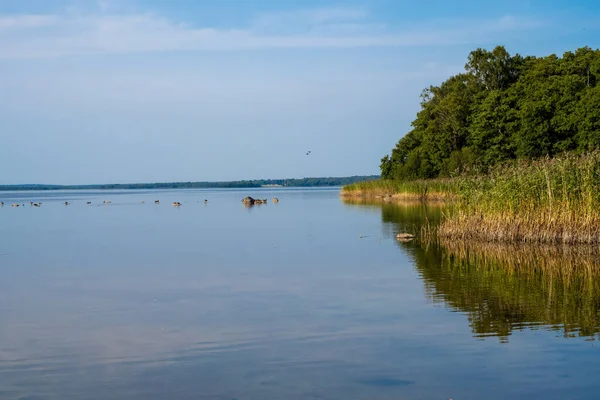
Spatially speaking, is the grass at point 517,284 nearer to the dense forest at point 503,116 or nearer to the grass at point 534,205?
the grass at point 534,205

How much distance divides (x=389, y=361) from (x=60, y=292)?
32.0ft

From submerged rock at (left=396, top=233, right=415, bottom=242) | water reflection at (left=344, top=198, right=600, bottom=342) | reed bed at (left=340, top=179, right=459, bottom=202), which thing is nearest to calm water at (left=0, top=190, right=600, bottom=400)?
water reflection at (left=344, top=198, right=600, bottom=342)

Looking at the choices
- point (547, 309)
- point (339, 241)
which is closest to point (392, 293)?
point (547, 309)

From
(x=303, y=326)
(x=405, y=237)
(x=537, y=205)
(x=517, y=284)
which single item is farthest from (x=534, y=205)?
(x=303, y=326)

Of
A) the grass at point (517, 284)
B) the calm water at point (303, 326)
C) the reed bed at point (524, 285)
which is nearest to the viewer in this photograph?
the calm water at point (303, 326)

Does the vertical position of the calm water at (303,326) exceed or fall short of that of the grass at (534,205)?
it falls short

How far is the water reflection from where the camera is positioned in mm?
12305

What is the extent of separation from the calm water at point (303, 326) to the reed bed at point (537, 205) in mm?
1383

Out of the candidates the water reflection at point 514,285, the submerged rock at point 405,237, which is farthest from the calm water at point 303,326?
the submerged rock at point 405,237

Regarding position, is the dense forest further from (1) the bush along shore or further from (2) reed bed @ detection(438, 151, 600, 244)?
(2) reed bed @ detection(438, 151, 600, 244)

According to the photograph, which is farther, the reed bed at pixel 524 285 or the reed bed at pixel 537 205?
the reed bed at pixel 537 205

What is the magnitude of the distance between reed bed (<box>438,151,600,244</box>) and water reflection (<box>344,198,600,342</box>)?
64 cm

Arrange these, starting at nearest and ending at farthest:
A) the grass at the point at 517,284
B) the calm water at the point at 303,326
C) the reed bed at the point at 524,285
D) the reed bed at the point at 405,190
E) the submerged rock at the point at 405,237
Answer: the calm water at the point at 303,326, the grass at the point at 517,284, the reed bed at the point at 524,285, the submerged rock at the point at 405,237, the reed bed at the point at 405,190

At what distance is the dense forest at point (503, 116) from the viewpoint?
60531mm
